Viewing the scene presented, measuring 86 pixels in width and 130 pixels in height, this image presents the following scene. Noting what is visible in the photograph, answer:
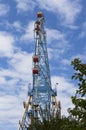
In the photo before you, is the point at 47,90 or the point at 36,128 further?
the point at 47,90

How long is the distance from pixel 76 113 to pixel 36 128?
24.4 meters

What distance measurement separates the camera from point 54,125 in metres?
39.7

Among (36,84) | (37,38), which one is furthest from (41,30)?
(36,84)

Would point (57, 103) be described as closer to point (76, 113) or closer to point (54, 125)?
point (54, 125)

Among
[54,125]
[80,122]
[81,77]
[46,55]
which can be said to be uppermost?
[46,55]

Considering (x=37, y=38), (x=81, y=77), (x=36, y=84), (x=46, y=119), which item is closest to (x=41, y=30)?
(x=37, y=38)

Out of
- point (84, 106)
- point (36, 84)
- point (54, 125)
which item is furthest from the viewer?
point (36, 84)

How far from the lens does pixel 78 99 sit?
18.2 m

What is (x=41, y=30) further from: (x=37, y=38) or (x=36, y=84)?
(x=36, y=84)

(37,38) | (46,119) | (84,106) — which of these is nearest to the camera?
(84,106)

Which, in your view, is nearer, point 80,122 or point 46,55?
point 80,122

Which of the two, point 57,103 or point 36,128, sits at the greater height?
point 57,103

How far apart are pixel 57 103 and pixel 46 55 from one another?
385 inches

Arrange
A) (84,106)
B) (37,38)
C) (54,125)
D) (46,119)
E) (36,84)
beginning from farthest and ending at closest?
(37,38), (36,84), (46,119), (54,125), (84,106)
